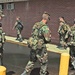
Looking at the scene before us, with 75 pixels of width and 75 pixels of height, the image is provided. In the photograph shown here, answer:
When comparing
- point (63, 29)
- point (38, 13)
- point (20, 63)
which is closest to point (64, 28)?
point (63, 29)

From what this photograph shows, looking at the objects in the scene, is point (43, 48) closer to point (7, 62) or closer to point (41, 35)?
point (41, 35)

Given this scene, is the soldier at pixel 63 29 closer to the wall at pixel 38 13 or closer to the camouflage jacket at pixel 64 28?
the camouflage jacket at pixel 64 28

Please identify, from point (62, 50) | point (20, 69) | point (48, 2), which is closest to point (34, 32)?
point (20, 69)

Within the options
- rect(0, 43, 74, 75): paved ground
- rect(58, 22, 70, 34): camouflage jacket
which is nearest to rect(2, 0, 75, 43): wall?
rect(58, 22, 70, 34): camouflage jacket

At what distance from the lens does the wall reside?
14.0m

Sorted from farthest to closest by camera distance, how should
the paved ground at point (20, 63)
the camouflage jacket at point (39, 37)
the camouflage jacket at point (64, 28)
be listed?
the camouflage jacket at point (64, 28) → the paved ground at point (20, 63) → the camouflage jacket at point (39, 37)

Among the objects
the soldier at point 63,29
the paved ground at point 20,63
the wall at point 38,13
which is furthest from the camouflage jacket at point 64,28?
the wall at point 38,13

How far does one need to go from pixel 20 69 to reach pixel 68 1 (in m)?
7.32

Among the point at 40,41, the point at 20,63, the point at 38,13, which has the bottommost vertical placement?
the point at 20,63

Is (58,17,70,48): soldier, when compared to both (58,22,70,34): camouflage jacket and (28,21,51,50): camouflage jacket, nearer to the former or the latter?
(58,22,70,34): camouflage jacket

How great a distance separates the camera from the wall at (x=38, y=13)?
45.9 ft

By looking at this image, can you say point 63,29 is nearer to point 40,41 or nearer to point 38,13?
point 38,13

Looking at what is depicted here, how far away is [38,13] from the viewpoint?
16.2 metres

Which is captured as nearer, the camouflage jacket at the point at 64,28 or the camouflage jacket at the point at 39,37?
the camouflage jacket at the point at 39,37
